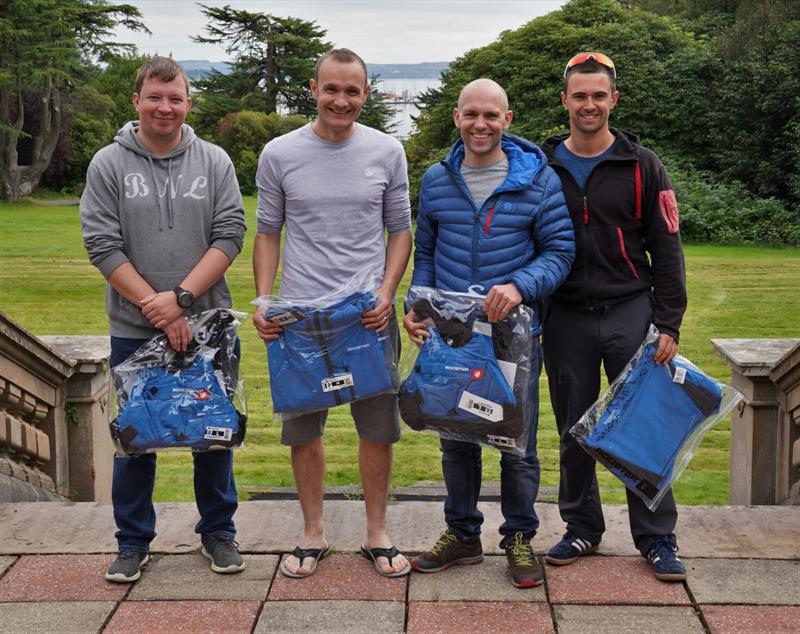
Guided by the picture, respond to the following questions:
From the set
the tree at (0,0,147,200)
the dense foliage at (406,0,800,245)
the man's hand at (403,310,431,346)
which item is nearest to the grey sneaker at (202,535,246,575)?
the man's hand at (403,310,431,346)

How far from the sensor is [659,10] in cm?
3841

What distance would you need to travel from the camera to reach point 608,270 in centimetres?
390

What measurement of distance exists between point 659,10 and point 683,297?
37.1m

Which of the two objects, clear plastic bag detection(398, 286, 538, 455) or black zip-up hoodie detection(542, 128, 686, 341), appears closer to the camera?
clear plastic bag detection(398, 286, 538, 455)

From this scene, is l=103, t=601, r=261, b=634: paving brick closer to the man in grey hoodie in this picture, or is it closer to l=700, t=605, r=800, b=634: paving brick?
the man in grey hoodie

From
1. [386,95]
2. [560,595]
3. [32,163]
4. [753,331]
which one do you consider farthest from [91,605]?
[386,95]

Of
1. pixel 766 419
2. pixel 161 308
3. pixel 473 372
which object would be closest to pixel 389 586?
pixel 473 372

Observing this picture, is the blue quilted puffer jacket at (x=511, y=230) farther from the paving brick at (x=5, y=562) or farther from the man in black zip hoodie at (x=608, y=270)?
the paving brick at (x=5, y=562)

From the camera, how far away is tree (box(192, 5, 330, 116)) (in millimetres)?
45809

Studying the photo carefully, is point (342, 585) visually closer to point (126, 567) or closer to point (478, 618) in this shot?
point (478, 618)

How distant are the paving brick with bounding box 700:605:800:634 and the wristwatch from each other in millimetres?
2086

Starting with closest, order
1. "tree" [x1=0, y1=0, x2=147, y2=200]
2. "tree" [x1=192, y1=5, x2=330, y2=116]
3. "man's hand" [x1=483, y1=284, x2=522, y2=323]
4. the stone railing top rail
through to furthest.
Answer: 1. "man's hand" [x1=483, y1=284, x2=522, y2=323]
2. the stone railing top rail
3. "tree" [x1=0, y1=0, x2=147, y2=200]
4. "tree" [x1=192, y1=5, x2=330, y2=116]

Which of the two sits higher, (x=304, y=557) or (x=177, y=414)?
(x=177, y=414)

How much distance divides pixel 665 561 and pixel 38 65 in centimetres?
3651
